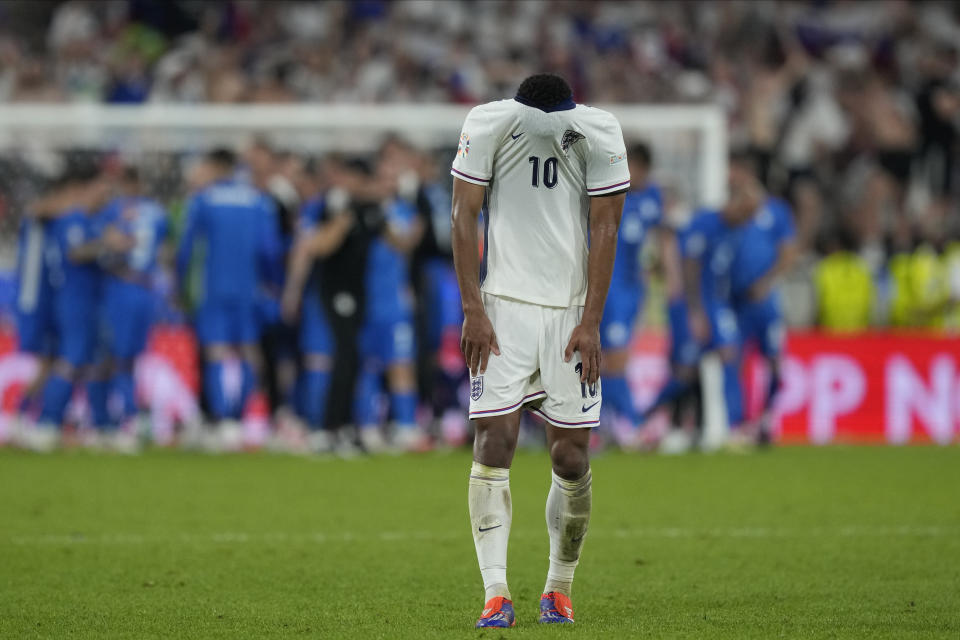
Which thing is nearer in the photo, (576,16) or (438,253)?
(438,253)

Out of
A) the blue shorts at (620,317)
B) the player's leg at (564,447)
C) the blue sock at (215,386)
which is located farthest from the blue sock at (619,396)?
the player's leg at (564,447)

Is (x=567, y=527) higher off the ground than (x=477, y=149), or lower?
lower

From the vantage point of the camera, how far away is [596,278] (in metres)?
5.76

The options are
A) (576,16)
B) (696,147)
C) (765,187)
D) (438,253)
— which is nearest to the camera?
(438,253)

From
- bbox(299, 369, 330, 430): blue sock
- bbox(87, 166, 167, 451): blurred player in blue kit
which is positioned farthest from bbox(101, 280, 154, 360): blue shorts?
bbox(299, 369, 330, 430): blue sock

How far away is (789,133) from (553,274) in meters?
16.1

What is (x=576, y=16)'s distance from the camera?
2262 centimetres

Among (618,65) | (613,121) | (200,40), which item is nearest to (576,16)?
(618,65)

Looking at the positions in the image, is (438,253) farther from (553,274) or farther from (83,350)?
(553,274)

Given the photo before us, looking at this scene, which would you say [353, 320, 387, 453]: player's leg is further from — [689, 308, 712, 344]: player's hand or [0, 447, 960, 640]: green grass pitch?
[689, 308, 712, 344]: player's hand

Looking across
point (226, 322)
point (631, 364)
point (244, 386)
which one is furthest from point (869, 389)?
point (226, 322)

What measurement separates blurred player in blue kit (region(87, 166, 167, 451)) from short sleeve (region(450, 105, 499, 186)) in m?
9.40

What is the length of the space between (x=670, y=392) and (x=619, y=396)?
64 centimetres

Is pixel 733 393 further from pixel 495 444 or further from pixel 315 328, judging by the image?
pixel 495 444
